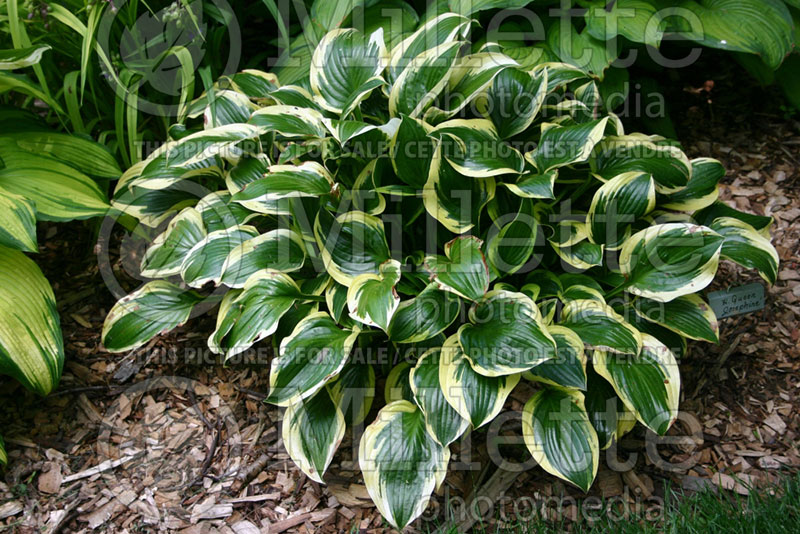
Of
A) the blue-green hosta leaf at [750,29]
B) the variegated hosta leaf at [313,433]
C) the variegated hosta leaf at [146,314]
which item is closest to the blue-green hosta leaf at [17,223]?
the variegated hosta leaf at [146,314]

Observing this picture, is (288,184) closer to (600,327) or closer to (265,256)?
(265,256)

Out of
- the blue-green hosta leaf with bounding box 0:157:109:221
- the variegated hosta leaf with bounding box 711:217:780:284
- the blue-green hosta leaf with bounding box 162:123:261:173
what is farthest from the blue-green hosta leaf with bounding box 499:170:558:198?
the blue-green hosta leaf with bounding box 0:157:109:221

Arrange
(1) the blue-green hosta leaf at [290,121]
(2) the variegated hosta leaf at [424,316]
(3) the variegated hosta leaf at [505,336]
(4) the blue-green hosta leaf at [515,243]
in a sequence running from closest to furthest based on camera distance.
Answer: (3) the variegated hosta leaf at [505,336]
(2) the variegated hosta leaf at [424,316]
(4) the blue-green hosta leaf at [515,243]
(1) the blue-green hosta leaf at [290,121]

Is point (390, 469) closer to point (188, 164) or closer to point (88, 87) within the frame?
point (188, 164)

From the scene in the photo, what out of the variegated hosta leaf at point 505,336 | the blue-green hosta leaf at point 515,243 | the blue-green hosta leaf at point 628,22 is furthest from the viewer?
the blue-green hosta leaf at point 628,22

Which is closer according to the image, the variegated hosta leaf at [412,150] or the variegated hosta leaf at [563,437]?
the variegated hosta leaf at [563,437]

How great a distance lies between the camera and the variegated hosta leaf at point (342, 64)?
6.49ft

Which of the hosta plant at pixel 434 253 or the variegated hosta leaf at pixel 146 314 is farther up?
the hosta plant at pixel 434 253

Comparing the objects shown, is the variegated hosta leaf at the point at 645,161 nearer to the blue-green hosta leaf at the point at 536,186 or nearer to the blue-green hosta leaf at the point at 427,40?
the blue-green hosta leaf at the point at 536,186

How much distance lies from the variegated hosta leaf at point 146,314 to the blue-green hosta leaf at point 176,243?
0.06 metres

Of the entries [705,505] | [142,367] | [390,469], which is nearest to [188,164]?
[142,367]

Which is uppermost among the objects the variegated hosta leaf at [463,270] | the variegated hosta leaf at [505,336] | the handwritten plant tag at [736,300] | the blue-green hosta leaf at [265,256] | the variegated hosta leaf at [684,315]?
the variegated hosta leaf at [463,270]

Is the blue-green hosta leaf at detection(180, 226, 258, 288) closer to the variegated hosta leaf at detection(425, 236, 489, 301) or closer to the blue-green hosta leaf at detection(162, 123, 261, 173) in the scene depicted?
the blue-green hosta leaf at detection(162, 123, 261, 173)

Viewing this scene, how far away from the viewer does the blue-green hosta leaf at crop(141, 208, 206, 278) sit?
2.00 metres
